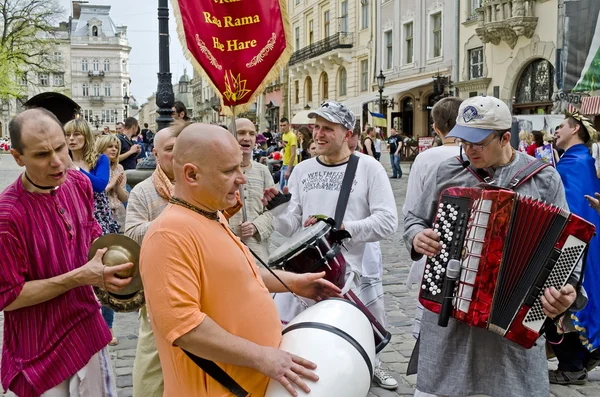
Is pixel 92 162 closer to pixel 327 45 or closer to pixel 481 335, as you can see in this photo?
pixel 481 335

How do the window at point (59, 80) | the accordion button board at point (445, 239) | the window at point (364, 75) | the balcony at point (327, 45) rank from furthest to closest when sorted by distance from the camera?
the window at point (59, 80)
the balcony at point (327, 45)
the window at point (364, 75)
the accordion button board at point (445, 239)

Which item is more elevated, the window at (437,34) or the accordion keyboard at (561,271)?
the window at (437,34)

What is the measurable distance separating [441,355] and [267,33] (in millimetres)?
2935

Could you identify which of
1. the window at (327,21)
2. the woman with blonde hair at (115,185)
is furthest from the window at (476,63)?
the woman with blonde hair at (115,185)

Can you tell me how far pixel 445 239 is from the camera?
289cm

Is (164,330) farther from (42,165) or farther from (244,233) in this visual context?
(244,233)

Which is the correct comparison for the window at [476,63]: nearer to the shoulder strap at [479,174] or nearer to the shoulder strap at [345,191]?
the shoulder strap at [345,191]

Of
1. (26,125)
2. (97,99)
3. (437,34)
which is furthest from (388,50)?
(97,99)

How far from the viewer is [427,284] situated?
2.95m

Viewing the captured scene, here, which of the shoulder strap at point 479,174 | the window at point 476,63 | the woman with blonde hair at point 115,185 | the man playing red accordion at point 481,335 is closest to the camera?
the man playing red accordion at point 481,335

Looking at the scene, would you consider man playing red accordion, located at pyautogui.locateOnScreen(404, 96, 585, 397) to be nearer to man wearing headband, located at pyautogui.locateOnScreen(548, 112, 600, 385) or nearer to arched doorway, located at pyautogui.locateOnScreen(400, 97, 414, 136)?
man wearing headband, located at pyautogui.locateOnScreen(548, 112, 600, 385)

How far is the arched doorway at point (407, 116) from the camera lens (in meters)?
31.5

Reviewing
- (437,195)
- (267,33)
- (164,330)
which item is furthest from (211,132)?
(267,33)

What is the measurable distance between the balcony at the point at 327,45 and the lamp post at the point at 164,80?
2900 cm
